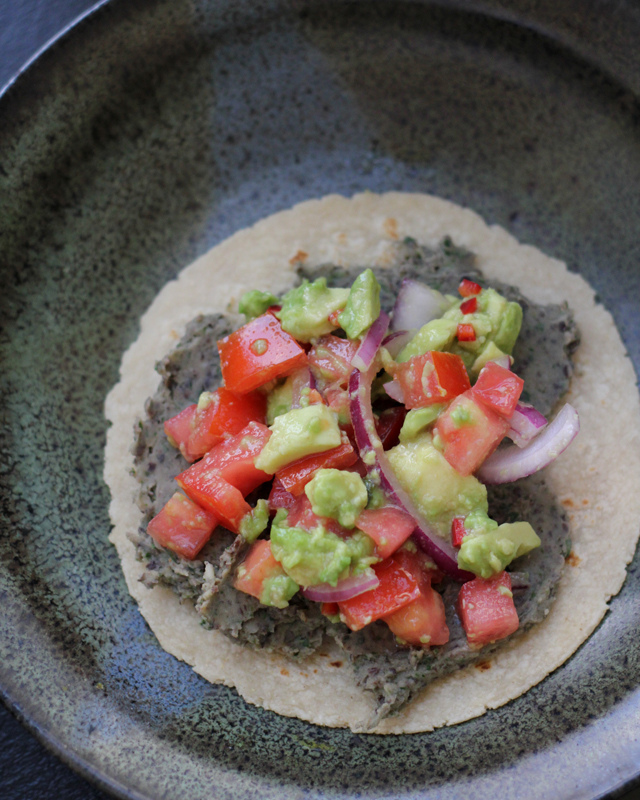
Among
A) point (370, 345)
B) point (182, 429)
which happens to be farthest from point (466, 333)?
point (182, 429)

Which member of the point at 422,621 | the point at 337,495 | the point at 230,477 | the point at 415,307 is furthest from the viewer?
the point at 415,307

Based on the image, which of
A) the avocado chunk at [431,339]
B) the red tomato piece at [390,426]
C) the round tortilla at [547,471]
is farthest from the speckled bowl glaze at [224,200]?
the red tomato piece at [390,426]

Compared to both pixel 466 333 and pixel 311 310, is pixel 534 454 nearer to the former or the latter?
pixel 466 333

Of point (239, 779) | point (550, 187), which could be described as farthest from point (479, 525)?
point (550, 187)

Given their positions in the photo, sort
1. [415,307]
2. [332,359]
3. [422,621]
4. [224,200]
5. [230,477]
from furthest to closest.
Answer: [224,200] → [415,307] → [332,359] → [230,477] → [422,621]

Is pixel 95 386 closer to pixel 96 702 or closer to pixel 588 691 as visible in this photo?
pixel 96 702

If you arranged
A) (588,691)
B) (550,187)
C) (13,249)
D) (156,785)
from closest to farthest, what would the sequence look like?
(156,785)
(588,691)
(13,249)
(550,187)
